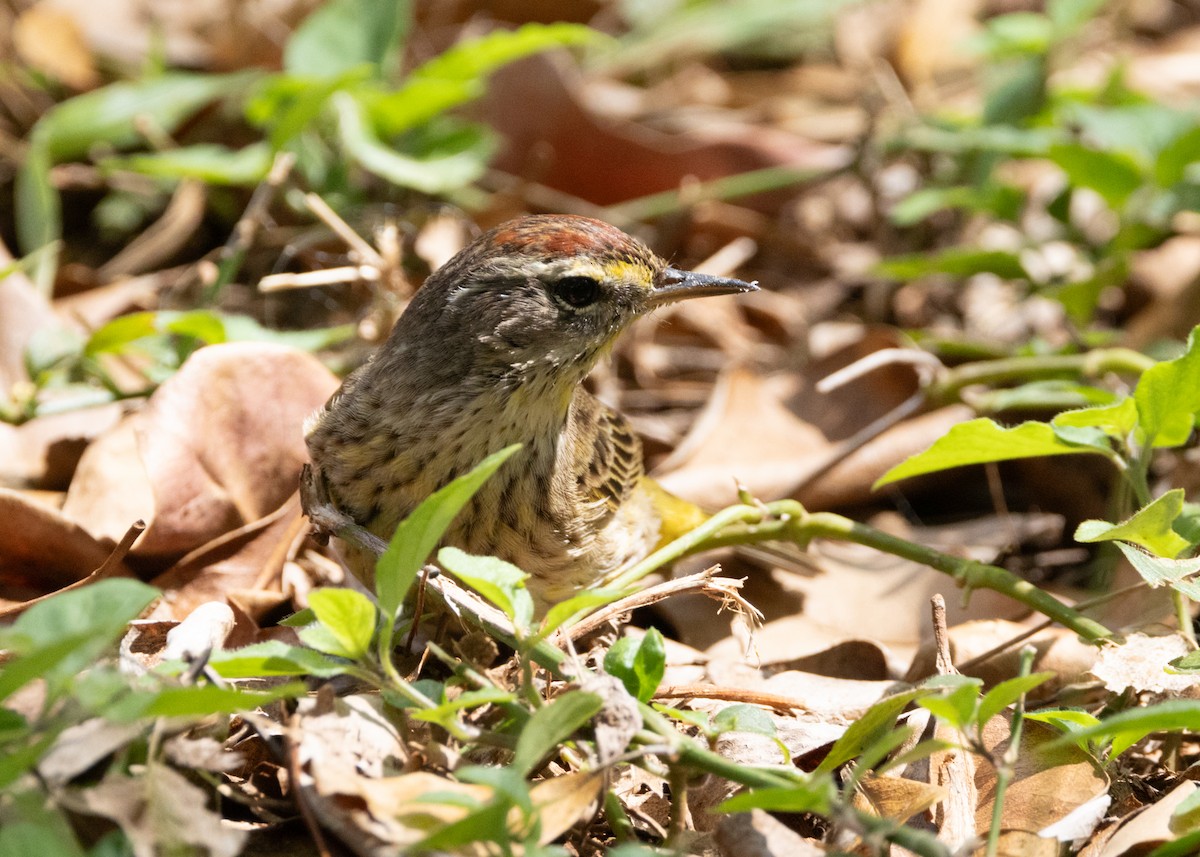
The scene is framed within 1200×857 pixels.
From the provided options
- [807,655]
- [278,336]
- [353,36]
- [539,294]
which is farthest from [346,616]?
[353,36]

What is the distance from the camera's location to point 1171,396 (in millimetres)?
3082

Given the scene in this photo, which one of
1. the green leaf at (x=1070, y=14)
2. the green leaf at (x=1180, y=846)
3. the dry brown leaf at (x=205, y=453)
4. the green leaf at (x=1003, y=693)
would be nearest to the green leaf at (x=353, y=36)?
the dry brown leaf at (x=205, y=453)

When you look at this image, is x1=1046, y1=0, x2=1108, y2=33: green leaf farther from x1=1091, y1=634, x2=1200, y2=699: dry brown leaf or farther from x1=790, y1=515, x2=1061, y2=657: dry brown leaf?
x1=1091, y1=634, x2=1200, y2=699: dry brown leaf

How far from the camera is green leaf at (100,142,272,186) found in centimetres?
479

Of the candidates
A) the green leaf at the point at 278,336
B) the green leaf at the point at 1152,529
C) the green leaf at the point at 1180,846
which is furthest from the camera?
the green leaf at the point at 278,336

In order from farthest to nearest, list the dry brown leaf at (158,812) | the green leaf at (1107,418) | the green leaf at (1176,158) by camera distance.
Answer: the green leaf at (1176,158)
the green leaf at (1107,418)
the dry brown leaf at (158,812)

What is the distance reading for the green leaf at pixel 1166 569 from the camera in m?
2.80

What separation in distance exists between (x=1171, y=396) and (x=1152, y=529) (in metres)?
0.38

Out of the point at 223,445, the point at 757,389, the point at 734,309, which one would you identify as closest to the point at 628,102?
the point at 734,309

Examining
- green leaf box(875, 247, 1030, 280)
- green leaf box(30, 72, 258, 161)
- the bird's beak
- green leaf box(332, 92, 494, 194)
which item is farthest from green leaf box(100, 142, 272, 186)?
green leaf box(875, 247, 1030, 280)

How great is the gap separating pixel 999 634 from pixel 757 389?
5.15ft

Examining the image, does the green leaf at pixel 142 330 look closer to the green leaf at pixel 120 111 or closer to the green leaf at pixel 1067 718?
the green leaf at pixel 120 111

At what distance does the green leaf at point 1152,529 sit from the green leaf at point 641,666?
0.98 metres

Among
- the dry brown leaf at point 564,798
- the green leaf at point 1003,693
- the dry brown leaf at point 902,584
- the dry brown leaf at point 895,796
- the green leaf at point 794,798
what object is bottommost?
the dry brown leaf at point 902,584
